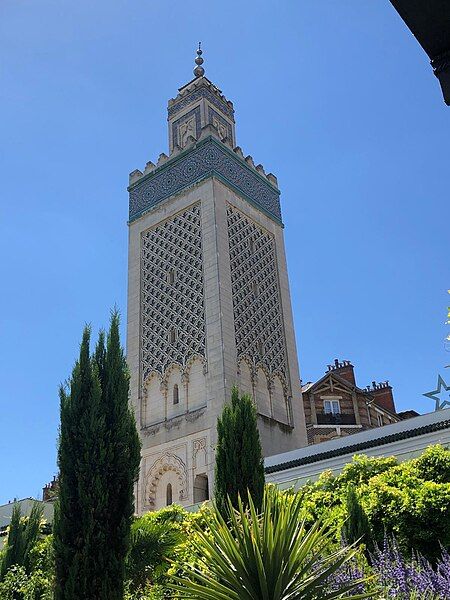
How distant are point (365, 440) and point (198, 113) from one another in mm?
14359

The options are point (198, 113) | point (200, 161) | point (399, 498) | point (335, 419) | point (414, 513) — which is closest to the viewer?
point (414, 513)

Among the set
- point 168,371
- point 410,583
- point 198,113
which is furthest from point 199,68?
point 410,583

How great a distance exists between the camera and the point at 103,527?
8438 mm

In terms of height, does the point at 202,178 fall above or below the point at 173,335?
above

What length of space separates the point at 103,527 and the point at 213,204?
1375 cm

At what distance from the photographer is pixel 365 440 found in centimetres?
1423

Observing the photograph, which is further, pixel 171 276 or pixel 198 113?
pixel 198 113

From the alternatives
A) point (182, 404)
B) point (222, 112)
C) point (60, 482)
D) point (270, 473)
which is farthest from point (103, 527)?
point (222, 112)

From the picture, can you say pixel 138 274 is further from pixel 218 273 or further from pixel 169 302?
pixel 218 273

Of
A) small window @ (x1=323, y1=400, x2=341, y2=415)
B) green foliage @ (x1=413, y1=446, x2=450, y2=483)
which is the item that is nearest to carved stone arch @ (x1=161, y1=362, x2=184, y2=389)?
green foliage @ (x1=413, y1=446, x2=450, y2=483)

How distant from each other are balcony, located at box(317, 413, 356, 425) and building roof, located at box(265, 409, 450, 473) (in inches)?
603

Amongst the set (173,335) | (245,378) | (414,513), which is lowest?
(414,513)

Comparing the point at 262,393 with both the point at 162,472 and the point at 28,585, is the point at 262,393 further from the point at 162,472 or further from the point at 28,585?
the point at 28,585

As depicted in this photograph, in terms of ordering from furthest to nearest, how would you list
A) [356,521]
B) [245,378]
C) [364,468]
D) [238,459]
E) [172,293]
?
[172,293]
[245,378]
[364,468]
[238,459]
[356,521]
